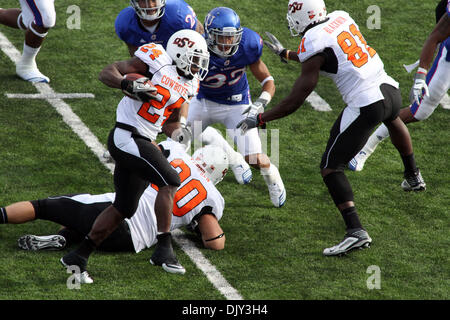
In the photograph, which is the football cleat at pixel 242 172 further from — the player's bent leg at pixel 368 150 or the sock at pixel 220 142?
the player's bent leg at pixel 368 150

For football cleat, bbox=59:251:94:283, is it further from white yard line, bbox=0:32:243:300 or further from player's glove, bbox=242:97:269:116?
player's glove, bbox=242:97:269:116

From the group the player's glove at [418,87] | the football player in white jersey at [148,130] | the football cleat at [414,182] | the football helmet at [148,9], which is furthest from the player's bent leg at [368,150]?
the football player in white jersey at [148,130]

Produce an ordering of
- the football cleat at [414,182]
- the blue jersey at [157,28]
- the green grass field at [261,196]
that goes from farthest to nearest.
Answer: the blue jersey at [157,28], the football cleat at [414,182], the green grass field at [261,196]

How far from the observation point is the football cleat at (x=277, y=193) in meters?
6.28

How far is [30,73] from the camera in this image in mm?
7926

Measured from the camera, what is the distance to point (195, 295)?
4.87 metres

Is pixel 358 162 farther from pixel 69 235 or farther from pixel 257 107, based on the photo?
pixel 69 235

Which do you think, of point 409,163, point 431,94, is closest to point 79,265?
point 409,163

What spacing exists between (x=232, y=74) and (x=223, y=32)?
445mm

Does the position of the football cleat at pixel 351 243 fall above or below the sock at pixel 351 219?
below

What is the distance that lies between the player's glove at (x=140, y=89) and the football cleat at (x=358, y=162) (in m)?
2.54

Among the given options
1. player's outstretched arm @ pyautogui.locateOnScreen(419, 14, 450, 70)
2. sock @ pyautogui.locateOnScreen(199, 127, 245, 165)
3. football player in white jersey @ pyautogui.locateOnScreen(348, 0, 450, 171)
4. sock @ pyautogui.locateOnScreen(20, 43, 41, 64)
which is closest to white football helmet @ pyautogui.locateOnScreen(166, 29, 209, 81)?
sock @ pyautogui.locateOnScreen(199, 127, 245, 165)

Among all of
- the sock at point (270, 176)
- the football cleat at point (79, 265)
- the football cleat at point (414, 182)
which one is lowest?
the football cleat at point (414, 182)

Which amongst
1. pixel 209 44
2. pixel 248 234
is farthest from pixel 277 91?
pixel 248 234
